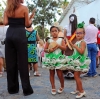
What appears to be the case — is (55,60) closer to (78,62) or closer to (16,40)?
(78,62)

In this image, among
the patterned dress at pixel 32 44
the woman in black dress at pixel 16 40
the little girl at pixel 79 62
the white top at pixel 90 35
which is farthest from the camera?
the white top at pixel 90 35

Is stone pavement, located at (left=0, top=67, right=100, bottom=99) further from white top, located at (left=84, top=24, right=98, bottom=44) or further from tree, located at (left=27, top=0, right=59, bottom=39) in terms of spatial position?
tree, located at (left=27, top=0, right=59, bottom=39)

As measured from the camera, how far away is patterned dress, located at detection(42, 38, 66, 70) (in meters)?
4.84

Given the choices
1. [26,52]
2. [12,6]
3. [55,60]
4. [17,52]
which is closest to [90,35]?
[55,60]

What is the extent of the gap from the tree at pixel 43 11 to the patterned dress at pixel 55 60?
28.6 m

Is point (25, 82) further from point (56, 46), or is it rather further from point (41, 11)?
point (41, 11)

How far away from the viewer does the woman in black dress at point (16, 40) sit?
Answer: 4.79 m

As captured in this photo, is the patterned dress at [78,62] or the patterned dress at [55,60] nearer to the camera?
the patterned dress at [78,62]

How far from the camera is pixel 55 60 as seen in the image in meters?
4.87

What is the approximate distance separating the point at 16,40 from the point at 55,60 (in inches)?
32.9

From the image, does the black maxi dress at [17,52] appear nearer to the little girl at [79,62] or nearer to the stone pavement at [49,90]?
the stone pavement at [49,90]

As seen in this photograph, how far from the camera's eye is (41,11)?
110ft

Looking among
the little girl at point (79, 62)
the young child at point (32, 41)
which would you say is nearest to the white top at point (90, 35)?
the young child at point (32, 41)

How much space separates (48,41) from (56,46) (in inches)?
9.1
